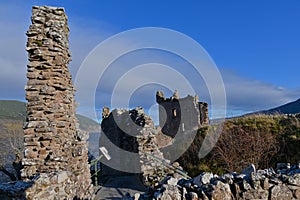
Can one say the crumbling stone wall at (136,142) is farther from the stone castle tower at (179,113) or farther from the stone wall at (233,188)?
the stone castle tower at (179,113)

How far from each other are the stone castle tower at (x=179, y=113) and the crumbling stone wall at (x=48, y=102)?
19.6m

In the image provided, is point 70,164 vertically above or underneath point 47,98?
underneath

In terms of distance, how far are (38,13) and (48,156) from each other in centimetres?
352

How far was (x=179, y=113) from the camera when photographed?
2802 cm

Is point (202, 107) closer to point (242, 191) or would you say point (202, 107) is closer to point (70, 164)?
point (70, 164)

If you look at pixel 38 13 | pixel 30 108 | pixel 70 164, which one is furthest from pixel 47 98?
pixel 38 13

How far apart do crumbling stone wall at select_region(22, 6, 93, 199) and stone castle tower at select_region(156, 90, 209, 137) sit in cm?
1961

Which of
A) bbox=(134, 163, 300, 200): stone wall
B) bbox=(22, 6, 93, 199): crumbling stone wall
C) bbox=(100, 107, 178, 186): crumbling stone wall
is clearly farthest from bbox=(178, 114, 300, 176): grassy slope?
bbox=(134, 163, 300, 200): stone wall

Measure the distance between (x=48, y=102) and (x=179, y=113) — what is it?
72.7 ft

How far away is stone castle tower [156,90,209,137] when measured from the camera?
26.4 metres

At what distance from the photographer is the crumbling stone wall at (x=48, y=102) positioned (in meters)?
6.25

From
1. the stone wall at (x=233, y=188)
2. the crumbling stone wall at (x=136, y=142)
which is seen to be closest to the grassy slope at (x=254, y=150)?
the crumbling stone wall at (x=136, y=142)

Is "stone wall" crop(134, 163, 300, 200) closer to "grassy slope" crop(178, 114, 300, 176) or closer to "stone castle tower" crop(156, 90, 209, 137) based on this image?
"grassy slope" crop(178, 114, 300, 176)

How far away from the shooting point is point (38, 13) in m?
6.73
